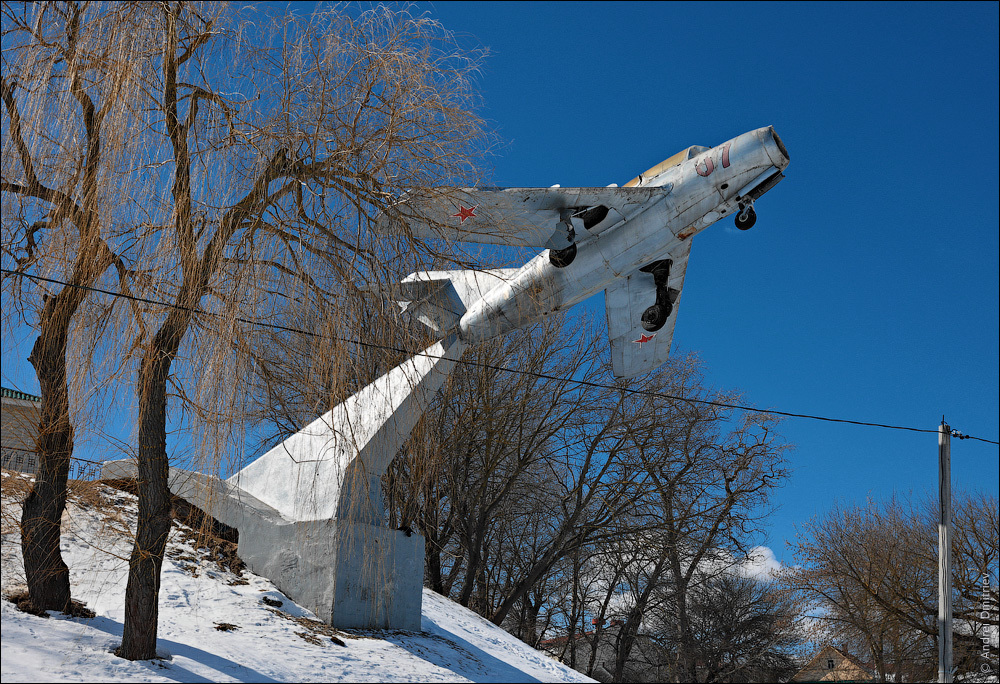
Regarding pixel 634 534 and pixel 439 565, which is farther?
pixel 634 534

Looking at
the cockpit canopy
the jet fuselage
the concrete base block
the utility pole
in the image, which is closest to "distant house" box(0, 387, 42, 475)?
the concrete base block

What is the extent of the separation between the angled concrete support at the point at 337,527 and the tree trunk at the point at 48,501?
2719mm

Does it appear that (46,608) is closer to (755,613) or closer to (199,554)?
(199,554)

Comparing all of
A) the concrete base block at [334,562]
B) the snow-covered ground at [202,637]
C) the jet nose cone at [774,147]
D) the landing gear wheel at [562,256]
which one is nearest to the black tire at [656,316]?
the landing gear wheel at [562,256]

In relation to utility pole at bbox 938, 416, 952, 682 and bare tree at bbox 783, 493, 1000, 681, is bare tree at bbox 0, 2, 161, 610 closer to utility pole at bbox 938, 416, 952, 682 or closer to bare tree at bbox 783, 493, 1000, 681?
utility pole at bbox 938, 416, 952, 682

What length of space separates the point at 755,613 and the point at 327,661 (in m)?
19.7

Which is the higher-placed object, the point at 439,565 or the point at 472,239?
the point at 472,239

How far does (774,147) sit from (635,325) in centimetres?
402

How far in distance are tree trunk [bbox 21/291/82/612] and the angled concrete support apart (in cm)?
272

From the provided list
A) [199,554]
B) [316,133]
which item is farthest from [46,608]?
[316,133]

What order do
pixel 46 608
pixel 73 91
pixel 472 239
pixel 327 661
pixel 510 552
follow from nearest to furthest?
pixel 73 91, pixel 46 608, pixel 472 239, pixel 327 661, pixel 510 552

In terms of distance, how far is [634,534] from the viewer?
21250 mm

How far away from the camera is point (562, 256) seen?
12453 mm

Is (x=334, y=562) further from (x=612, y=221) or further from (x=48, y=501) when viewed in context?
(x=612, y=221)
